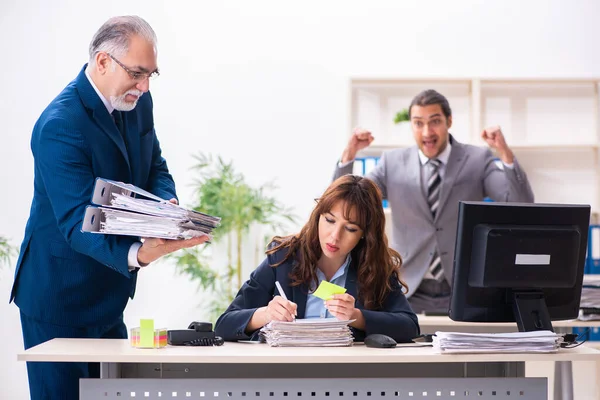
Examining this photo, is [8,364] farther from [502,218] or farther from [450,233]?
[502,218]

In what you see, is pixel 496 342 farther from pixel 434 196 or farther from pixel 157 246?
pixel 434 196

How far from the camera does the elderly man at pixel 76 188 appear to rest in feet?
7.24

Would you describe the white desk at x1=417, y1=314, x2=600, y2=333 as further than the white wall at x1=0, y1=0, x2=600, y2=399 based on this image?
No

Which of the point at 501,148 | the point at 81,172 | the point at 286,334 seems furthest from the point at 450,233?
the point at 81,172

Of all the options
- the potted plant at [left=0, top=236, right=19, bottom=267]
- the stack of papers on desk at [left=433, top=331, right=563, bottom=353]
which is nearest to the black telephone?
the stack of papers on desk at [left=433, top=331, right=563, bottom=353]

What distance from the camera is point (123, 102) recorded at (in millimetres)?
2336

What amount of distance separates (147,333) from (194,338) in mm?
164

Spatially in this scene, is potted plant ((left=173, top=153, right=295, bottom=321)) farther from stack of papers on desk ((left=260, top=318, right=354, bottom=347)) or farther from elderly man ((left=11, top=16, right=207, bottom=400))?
stack of papers on desk ((left=260, top=318, right=354, bottom=347))

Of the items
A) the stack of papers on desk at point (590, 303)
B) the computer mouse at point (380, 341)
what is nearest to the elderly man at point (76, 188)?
the computer mouse at point (380, 341)

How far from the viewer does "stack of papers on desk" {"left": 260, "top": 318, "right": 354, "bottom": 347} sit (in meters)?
2.25

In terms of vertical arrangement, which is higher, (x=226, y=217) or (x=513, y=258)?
(x=226, y=217)

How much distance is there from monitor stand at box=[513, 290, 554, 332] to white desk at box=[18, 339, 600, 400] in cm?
11

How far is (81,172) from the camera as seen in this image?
7.17ft

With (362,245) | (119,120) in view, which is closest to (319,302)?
(362,245)
